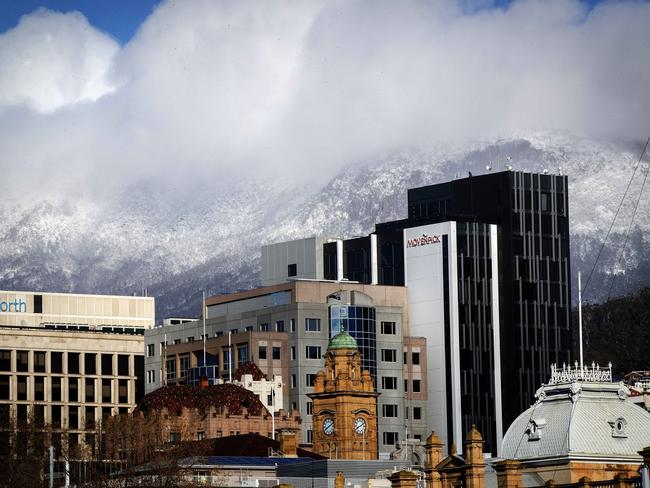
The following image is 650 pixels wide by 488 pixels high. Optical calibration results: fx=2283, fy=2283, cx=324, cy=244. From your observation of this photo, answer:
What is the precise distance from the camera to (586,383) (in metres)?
164

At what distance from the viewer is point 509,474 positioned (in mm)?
156375

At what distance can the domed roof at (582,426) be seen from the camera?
524 ft

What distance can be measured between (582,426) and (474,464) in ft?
28.0

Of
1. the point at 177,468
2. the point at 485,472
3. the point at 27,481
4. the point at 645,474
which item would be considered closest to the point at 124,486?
the point at 177,468

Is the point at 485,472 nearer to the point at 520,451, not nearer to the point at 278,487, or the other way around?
the point at 520,451

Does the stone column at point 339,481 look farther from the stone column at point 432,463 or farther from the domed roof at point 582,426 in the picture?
the domed roof at point 582,426

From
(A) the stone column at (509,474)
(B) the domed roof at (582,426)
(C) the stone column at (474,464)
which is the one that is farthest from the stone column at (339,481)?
(A) the stone column at (509,474)

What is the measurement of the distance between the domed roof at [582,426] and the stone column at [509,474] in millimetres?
3722

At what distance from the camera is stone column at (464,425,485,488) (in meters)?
164

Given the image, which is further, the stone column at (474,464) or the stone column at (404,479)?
the stone column at (404,479)

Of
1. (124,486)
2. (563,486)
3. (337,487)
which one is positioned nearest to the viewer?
(563,486)

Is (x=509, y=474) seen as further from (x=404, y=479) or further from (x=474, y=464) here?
(x=404, y=479)

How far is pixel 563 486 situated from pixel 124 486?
41.6m

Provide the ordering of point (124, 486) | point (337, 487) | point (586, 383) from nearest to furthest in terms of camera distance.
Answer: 1. point (586, 383)
2. point (124, 486)
3. point (337, 487)
